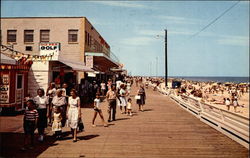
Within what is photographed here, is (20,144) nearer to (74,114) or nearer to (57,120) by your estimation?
(57,120)

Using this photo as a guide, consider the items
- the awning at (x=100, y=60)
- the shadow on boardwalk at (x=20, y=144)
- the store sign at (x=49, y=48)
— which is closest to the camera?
the shadow on boardwalk at (x=20, y=144)

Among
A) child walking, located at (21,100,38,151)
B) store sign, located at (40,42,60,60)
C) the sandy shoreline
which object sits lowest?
the sandy shoreline

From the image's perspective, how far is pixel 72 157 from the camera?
20.5 ft

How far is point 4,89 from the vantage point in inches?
480

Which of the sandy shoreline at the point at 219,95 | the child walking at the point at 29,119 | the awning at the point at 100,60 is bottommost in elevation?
the sandy shoreline at the point at 219,95

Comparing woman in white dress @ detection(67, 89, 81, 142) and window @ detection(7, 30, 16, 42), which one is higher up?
window @ detection(7, 30, 16, 42)

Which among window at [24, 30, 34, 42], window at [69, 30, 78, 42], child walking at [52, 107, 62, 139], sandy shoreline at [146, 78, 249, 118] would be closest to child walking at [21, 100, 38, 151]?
child walking at [52, 107, 62, 139]

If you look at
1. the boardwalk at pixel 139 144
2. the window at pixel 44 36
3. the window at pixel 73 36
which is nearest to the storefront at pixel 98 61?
the window at pixel 73 36

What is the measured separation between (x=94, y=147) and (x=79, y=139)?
103 cm

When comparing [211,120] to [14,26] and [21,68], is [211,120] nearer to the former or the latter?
[21,68]

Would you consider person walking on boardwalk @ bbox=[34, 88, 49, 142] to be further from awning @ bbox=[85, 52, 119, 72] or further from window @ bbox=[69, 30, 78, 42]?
window @ bbox=[69, 30, 78, 42]

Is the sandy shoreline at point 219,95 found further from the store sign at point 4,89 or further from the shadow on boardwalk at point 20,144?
the store sign at point 4,89

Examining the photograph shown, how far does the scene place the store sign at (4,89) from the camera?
12.2m

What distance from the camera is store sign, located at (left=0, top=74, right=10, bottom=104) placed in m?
12.2
